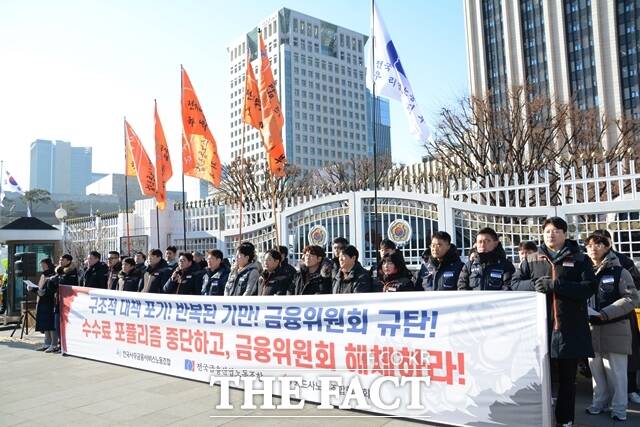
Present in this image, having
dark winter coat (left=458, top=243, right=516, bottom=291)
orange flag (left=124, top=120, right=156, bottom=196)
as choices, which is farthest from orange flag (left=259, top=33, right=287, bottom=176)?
dark winter coat (left=458, top=243, right=516, bottom=291)

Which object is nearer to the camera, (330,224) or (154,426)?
(154,426)

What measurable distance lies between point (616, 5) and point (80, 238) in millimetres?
55412

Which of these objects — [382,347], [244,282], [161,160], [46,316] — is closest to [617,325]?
[382,347]

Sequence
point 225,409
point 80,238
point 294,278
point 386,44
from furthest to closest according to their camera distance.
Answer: point 80,238 < point 386,44 < point 294,278 < point 225,409

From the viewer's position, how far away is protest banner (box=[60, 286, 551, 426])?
11.6 ft

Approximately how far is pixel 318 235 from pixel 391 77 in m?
4.80

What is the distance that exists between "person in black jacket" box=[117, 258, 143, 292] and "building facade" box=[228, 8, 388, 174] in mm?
79773

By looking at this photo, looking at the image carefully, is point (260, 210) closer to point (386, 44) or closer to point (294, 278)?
point (386, 44)

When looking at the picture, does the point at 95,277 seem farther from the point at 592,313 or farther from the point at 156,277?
the point at 592,313

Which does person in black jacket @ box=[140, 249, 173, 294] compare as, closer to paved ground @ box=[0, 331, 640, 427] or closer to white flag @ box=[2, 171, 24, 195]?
paved ground @ box=[0, 331, 640, 427]

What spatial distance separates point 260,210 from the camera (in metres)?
13.4

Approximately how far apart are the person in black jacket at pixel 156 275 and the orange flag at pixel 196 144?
10.0ft

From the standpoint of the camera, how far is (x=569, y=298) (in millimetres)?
3621

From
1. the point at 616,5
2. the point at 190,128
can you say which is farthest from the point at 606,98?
the point at 190,128
